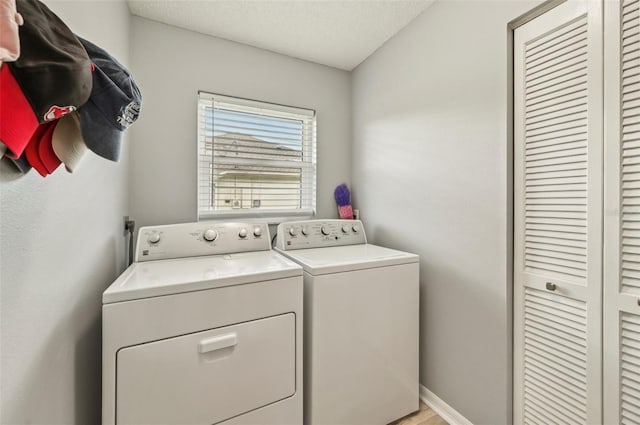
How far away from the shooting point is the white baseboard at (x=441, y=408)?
1489 millimetres

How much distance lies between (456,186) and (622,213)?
0.64 meters

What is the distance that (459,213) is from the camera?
149 centimetres

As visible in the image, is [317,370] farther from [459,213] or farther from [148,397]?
[459,213]

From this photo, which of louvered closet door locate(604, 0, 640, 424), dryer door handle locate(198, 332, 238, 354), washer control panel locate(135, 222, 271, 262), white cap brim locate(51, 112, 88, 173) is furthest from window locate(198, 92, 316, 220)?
louvered closet door locate(604, 0, 640, 424)

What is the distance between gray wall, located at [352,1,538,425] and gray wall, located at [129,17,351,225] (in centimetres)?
95

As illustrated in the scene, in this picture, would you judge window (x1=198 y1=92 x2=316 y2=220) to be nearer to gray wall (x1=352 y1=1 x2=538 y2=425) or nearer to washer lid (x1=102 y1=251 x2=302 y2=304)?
washer lid (x1=102 y1=251 x2=302 y2=304)

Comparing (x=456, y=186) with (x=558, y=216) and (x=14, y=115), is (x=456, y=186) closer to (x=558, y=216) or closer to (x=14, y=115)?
(x=558, y=216)

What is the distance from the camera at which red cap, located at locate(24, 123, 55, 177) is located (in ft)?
1.90

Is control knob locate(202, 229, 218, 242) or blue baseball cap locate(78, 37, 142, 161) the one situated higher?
blue baseball cap locate(78, 37, 142, 161)

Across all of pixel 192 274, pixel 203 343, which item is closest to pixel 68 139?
pixel 192 274

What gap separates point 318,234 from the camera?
A: 1.97m

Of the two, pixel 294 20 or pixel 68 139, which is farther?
pixel 294 20

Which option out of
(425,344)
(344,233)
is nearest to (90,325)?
(344,233)

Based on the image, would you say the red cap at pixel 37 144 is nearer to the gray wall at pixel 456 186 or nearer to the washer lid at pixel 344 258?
the washer lid at pixel 344 258
